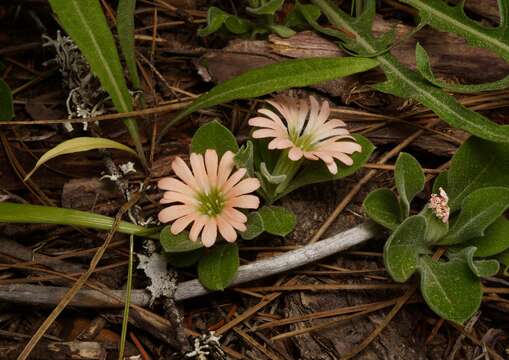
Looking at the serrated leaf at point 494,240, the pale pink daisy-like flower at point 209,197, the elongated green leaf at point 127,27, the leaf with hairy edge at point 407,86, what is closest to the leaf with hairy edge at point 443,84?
the leaf with hairy edge at point 407,86

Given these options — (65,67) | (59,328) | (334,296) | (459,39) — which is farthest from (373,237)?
(65,67)

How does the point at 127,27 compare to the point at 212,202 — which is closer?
the point at 212,202

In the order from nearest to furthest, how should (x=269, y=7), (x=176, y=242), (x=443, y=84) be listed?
(x=176, y=242) < (x=443, y=84) < (x=269, y=7)

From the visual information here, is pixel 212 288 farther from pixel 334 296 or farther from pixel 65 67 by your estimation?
pixel 65 67

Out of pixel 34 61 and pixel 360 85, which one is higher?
pixel 34 61

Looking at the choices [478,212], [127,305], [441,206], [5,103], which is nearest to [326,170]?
[441,206]

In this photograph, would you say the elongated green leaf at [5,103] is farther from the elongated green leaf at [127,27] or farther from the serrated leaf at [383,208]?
the serrated leaf at [383,208]

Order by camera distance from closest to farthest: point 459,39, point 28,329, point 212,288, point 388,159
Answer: point 212,288
point 28,329
point 388,159
point 459,39

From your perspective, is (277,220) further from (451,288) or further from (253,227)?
(451,288)
